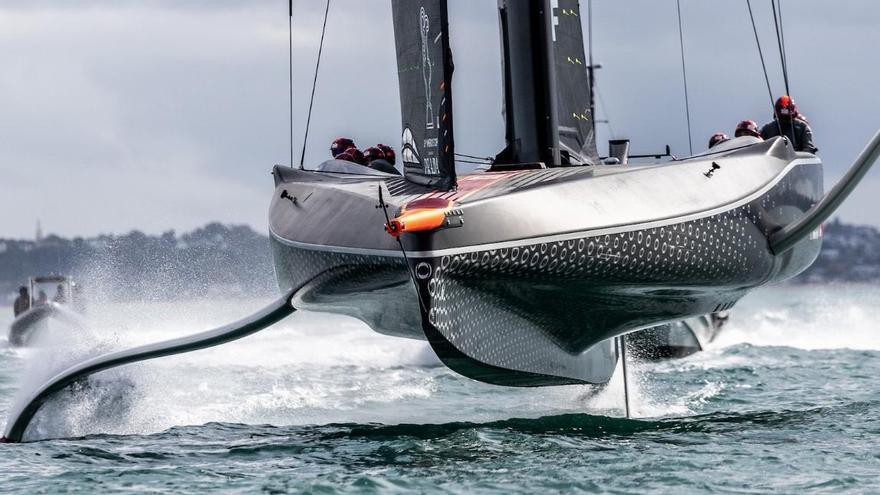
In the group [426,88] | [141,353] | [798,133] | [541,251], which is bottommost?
[141,353]

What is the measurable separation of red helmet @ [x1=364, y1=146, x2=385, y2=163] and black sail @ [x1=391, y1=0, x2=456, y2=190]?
6.50ft

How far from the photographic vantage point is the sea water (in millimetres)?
6926

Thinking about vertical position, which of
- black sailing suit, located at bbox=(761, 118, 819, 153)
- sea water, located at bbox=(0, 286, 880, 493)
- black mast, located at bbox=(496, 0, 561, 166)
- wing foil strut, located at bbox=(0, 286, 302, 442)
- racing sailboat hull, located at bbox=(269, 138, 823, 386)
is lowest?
sea water, located at bbox=(0, 286, 880, 493)

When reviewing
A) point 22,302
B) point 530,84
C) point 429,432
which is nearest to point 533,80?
point 530,84

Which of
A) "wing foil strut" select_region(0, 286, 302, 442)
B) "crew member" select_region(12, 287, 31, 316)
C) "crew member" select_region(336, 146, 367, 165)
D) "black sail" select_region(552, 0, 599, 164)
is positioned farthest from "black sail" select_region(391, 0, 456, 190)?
"crew member" select_region(12, 287, 31, 316)

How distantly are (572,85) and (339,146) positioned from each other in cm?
182

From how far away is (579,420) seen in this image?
30.6 feet

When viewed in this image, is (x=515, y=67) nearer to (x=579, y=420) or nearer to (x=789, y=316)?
(x=579, y=420)

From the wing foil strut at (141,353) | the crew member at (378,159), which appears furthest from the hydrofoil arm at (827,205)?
the wing foil strut at (141,353)

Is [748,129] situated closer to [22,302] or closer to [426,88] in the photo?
[426,88]

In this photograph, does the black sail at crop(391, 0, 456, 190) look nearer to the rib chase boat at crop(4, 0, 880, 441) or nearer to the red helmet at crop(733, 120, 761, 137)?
the rib chase boat at crop(4, 0, 880, 441)

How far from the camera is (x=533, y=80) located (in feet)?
30.0

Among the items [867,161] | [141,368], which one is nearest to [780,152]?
[867,161]

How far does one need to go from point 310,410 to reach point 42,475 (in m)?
3.63
